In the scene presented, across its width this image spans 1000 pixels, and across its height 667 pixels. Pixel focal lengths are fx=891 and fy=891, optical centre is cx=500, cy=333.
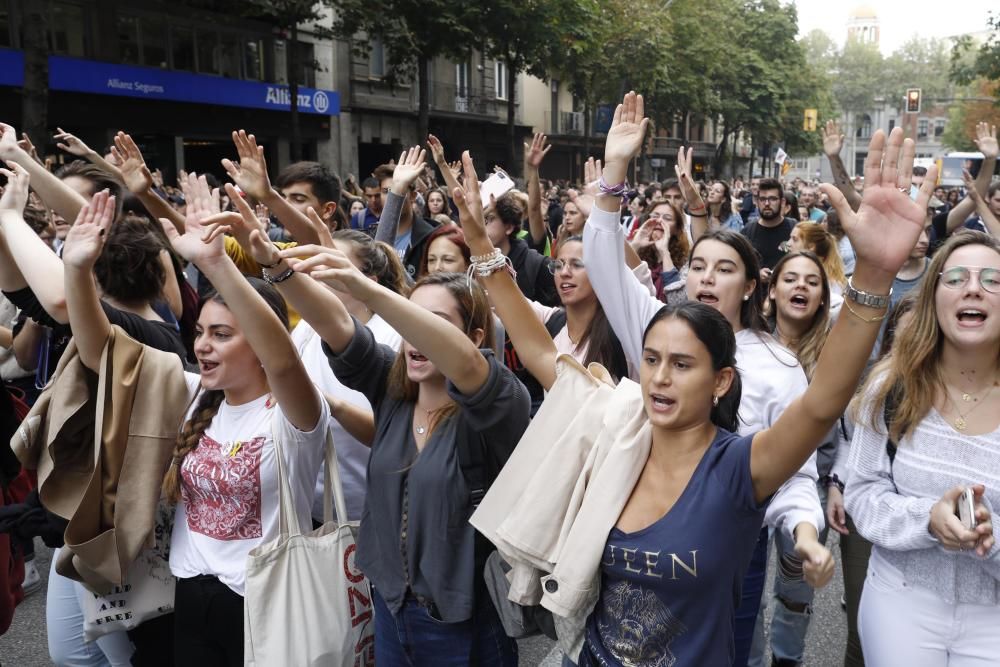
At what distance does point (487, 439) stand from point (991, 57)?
23.7 metres

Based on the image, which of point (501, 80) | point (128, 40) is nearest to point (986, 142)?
point (128, 40)

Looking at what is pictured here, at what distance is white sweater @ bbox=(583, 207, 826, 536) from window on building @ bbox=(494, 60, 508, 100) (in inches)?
1471

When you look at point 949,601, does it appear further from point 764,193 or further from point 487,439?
point 764,193

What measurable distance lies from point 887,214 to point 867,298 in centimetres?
19

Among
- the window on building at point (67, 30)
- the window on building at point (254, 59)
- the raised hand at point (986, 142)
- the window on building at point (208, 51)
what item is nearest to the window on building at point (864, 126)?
the window on building at point (254, 59)

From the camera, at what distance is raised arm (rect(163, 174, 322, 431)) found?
2.65 m

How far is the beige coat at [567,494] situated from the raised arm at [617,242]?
0.94 m

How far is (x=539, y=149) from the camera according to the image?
5.69 m

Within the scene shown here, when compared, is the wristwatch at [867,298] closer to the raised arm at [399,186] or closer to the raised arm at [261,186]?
the raised arm at [261,186]

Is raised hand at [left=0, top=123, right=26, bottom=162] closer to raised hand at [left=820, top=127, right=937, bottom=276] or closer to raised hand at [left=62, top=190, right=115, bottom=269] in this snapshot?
raised hand at [left=62, top=190, right=115, bottom=269]

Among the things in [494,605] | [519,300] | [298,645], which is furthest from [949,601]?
[298,645]

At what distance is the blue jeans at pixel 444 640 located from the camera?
2.61m

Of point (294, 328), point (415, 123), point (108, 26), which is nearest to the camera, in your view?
point (294, 328)

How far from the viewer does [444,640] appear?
2605 mm
